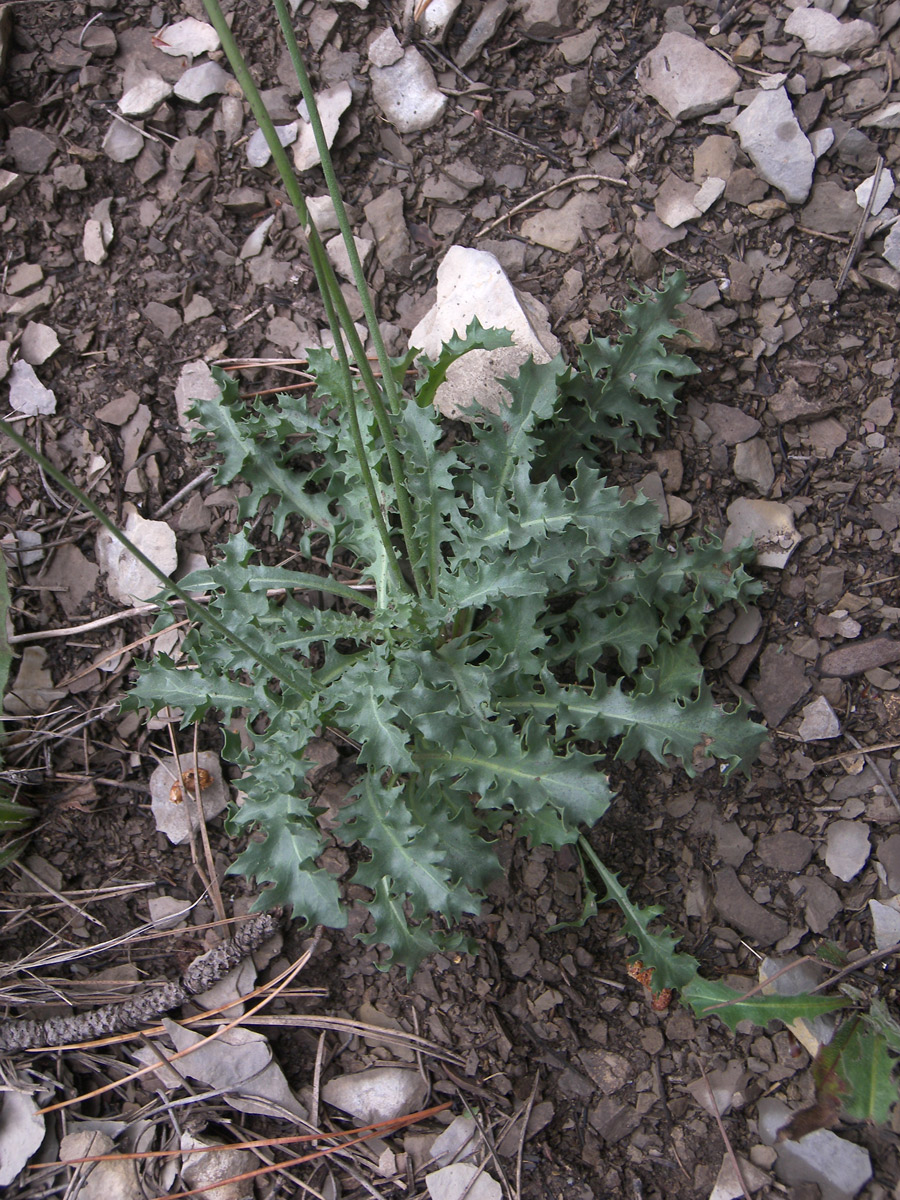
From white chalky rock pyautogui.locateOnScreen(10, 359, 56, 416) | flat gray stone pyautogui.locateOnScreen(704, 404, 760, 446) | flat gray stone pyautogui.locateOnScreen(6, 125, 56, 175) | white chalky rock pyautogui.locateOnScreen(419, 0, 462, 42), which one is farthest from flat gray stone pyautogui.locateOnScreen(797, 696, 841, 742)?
flat gray stone pyautogui.locateOnScreen(6, 125, 56, 175)

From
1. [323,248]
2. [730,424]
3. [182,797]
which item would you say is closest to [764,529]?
[730,424]

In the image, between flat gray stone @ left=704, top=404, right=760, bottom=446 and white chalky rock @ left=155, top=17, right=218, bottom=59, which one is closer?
flat gray stone @ left=704, top=404, right=760, bottom=446

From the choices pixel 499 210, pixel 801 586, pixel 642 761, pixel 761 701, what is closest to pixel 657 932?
pixel 642 761

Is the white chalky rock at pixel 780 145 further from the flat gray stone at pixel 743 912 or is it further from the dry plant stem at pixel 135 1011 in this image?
the dry plant stem at pixel 135 1011

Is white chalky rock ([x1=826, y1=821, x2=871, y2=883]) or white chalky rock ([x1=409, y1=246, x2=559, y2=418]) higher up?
white chalky rock ([x1=409, y1=246, x2=559, y2=418])

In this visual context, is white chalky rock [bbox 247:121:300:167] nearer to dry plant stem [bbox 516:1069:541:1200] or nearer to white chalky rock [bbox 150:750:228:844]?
white chalky rock [bbox 150:750:228:844]

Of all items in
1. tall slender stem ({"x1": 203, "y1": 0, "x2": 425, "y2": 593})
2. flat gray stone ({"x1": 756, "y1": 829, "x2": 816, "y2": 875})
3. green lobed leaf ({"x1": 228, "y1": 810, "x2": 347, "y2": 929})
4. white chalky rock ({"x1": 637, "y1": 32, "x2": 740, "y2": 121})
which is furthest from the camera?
white chalky rock ({"x1": 637, "y1": 32, "x2": 740, "y2": 121})
